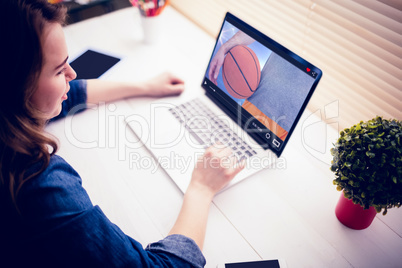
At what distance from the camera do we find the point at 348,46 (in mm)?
937

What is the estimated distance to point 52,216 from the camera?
0.54 metres

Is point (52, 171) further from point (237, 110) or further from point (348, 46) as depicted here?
point (348, 46)

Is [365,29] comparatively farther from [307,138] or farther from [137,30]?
[137,30]

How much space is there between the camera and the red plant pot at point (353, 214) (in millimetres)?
734

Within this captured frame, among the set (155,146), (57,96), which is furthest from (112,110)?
(57,96)

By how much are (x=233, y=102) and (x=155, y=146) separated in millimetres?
309

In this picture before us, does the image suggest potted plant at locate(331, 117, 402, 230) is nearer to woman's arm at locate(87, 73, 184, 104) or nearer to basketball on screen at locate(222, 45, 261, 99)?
basketball on screen at locate(222, 45, 261, 99)

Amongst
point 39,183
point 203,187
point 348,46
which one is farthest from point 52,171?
point 348,46

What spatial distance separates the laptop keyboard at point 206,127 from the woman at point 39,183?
0.37 metres

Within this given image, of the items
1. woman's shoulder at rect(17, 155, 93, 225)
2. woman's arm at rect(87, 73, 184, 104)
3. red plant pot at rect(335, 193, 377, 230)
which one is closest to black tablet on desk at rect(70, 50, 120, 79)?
woman's arm at rect(87, 73, 184, 104)

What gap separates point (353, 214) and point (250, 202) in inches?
10.5

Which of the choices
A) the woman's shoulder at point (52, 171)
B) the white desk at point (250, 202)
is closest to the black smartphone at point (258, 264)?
the white desk at point (250, 202)

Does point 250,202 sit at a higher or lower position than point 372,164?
lower

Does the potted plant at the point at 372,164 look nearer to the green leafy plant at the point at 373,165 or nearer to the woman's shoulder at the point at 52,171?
the green leafy plant at the point at 373,165
